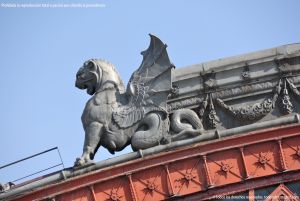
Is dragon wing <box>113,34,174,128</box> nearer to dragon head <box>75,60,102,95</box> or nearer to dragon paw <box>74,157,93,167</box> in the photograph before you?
dragon head <box>75,60,102,95</box>

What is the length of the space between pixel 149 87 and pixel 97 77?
4.81 feet

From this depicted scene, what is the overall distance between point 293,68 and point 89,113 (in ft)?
17.3

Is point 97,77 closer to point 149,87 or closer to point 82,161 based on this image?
point 149,87

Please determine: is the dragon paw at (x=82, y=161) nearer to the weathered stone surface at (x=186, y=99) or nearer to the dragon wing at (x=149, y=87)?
the weathered stone surface at (x=186, y=99)

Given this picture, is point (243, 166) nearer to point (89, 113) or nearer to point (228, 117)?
point (228, 117)

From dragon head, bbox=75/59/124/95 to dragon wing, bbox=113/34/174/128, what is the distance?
53cm

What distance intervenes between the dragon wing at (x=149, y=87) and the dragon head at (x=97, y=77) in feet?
1.73

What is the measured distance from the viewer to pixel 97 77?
85.9 ft

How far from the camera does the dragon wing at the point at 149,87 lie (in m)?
25.4

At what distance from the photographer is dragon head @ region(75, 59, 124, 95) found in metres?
26.1

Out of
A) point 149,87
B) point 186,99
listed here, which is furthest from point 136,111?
point 186,99

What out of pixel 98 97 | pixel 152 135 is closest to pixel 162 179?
pixel 152 135

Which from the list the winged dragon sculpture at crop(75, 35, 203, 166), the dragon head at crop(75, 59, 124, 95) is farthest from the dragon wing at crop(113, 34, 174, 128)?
the dragon head at crop(75, 59, 124, 95)

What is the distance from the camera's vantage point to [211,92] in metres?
25.6
